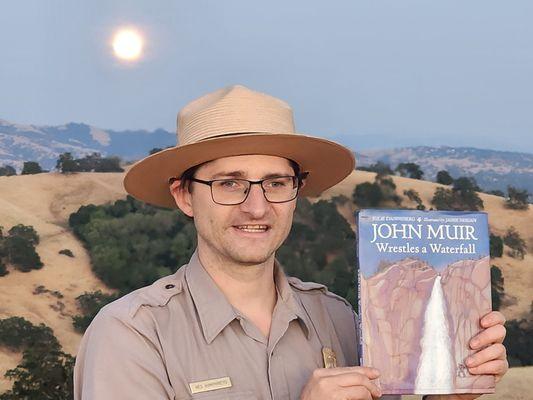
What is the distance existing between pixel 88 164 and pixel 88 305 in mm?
21437

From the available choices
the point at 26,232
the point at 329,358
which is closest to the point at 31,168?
the point at 26,232

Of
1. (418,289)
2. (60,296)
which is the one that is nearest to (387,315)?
(418,289)

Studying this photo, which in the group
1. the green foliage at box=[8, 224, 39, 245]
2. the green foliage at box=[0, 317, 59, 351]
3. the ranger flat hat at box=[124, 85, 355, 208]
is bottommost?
the green foliage at box=[0, 317, 59, 351]

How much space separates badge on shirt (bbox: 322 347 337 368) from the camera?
2686mm

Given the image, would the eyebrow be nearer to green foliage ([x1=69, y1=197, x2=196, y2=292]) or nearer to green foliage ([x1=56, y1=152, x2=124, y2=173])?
green foliage ([x1=69, y1=197, x2=196, y2=292])

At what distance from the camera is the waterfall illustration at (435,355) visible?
249 centimetres

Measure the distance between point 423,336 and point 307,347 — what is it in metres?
0.42

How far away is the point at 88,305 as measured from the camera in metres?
33.2

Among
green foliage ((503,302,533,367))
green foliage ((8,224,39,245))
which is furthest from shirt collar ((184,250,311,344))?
green foliage ((8,224,39,245))

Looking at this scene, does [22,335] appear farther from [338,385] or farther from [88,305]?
[338,385]

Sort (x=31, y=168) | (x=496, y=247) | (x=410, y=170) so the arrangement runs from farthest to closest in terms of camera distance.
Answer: (x=410, y=170) < (x=31, y=168) < (x=496, y=247)

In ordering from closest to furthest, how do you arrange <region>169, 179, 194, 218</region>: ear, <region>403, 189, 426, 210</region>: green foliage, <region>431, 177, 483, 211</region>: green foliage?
<region>169, 179, 194, 218</region>: ear
<region>431, 177, 483, 211</region>: green foliage
<region>403, 189, 426, 210</region>: green foliage

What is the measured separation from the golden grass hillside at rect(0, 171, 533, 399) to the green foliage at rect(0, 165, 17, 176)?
1.24 m

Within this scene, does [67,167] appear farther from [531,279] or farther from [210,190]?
[210,190]
